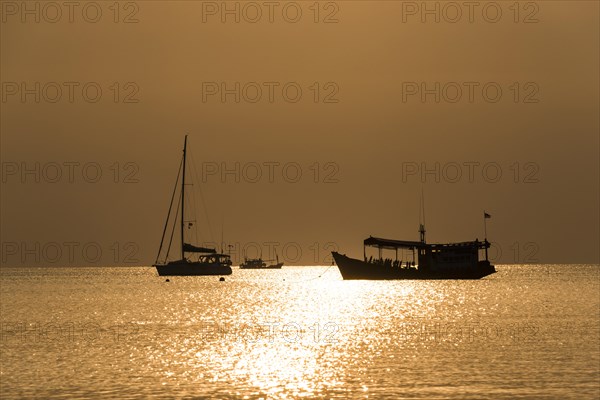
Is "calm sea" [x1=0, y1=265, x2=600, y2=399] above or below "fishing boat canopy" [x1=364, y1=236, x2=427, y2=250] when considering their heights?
below

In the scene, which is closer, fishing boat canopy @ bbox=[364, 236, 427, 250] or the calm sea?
the calm sea

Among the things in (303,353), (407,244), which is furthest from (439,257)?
(303,353)

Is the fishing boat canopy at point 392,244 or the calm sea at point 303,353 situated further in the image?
the fishing boat canopy at point 392,244

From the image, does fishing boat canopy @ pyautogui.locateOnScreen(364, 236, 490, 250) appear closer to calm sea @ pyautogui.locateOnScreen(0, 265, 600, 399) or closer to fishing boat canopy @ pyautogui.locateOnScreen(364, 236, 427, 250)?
fishing boat canopy @ pyautogui.locateOnScreen(364, 236, 427, 250)

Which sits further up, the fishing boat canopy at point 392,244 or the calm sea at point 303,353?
the fishing boat canopy at point 392,244

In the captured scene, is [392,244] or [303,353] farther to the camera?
[392,244]

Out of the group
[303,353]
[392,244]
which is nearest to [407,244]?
[392,244]

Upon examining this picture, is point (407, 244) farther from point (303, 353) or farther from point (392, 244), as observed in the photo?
point (303, 353)

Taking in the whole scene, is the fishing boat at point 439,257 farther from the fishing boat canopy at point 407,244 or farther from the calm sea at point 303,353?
the calm sea at point 303,353

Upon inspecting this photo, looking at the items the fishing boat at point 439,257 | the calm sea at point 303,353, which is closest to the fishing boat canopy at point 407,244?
the fishing boat at point 439,257

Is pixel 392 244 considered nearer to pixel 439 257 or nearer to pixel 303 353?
pixel 439 257

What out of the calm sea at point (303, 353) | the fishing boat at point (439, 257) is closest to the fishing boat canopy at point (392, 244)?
the fishing boat at point (439, 257)

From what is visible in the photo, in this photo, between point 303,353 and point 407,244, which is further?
point 407,244

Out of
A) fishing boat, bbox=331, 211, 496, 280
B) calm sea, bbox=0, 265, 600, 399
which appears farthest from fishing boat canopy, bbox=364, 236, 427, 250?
calm sea, bbox=0, 265, 600, 399
